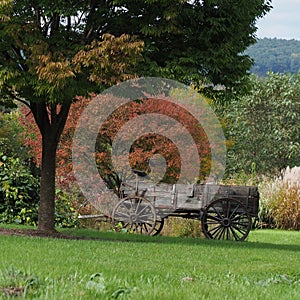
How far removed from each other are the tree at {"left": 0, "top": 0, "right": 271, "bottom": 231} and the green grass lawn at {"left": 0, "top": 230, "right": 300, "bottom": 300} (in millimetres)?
2323

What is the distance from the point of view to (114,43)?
9.05 m

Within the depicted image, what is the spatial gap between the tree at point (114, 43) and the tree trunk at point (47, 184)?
3.57 ft

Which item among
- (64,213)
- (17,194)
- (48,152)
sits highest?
(48,152)

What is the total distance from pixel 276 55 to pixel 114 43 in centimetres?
14483

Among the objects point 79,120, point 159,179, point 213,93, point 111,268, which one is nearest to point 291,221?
point 159,179

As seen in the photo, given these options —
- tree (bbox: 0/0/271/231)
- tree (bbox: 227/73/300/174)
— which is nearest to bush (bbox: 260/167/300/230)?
tree (bbox: 0/0/271/231)

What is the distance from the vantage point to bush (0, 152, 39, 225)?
14.5 m

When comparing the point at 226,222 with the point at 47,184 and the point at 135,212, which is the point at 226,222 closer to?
the point at 135,212

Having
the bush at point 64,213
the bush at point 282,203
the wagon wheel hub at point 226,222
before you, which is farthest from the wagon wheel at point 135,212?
the bush at point 282,203

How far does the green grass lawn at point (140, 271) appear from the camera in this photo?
4.40 metres

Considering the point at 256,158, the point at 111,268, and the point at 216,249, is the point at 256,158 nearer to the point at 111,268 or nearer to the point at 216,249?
the point at 216,249

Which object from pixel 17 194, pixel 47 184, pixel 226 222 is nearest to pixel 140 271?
pixel 47 184

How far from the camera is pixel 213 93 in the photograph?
10.7m

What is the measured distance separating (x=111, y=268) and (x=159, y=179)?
13.3 meters
